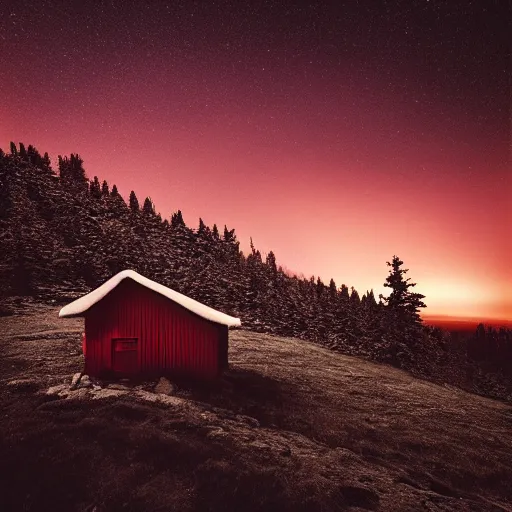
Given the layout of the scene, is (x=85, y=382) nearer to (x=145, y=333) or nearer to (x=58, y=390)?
(x=58, y=390)

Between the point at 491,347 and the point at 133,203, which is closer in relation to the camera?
the point at 133,203

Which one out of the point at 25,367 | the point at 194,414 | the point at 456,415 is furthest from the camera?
the point at 456,415

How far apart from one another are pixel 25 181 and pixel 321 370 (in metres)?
94.8

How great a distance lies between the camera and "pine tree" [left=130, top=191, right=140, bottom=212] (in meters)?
111

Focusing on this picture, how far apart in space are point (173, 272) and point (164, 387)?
55.6 meters

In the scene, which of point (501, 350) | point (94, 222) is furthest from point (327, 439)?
point (501, 350)

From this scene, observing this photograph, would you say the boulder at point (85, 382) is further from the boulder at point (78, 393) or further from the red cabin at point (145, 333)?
the red cabin at point (145, 333)

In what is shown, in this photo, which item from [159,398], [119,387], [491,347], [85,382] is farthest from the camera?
[491,347]

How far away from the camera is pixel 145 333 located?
17281mm

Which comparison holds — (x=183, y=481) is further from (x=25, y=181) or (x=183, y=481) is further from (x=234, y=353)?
(x=25, y=181)

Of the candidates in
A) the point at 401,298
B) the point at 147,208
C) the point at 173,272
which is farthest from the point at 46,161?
the point at 401,298

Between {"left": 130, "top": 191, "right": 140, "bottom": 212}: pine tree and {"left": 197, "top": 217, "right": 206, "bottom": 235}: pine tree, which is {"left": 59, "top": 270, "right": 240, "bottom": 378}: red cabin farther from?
{"left": 130, "top": 191, "right": 140, "bottom": 212}: pine tree

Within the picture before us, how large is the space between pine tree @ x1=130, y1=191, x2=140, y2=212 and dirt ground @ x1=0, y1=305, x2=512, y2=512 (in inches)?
3773

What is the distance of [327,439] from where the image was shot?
1335 cm
